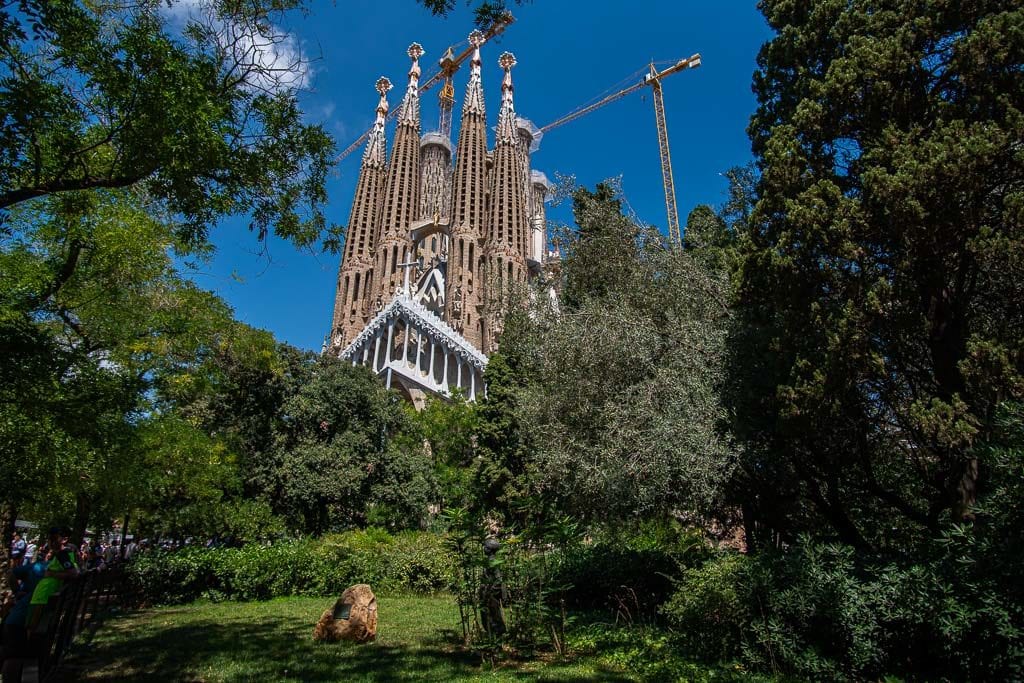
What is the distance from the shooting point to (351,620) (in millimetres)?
8266

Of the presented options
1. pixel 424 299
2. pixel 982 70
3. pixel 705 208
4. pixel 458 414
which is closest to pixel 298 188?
pixel 982 70

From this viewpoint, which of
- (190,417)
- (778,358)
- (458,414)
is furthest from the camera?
(458,414)

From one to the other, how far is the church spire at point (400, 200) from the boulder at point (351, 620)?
162 ft

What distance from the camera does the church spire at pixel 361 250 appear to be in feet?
195

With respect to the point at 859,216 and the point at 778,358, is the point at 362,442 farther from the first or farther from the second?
the point at 859,216

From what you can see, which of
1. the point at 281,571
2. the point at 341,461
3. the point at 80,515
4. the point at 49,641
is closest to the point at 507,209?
the point at 341,461

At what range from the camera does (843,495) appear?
9.98 meters

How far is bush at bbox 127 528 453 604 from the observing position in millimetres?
12570

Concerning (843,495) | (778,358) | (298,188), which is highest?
(298,188)

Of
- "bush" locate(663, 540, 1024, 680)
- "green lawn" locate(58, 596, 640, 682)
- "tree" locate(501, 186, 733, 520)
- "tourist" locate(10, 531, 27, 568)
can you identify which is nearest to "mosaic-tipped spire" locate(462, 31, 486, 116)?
"tree" locate(501, 186, 733, 520)

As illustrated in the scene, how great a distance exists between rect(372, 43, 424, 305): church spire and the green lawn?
1890 inches

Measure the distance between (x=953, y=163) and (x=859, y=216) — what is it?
112 cm

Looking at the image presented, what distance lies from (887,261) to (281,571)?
1297cm

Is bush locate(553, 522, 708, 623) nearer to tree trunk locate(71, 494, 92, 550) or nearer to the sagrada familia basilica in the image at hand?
tree trunk locate(71, 494, 92, 550)
